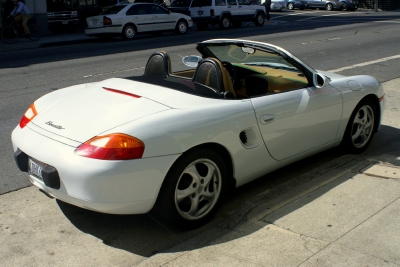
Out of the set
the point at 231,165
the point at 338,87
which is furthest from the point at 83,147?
the point at 338,87

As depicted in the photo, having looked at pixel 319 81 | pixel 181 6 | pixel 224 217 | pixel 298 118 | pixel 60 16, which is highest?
pixel 181 6

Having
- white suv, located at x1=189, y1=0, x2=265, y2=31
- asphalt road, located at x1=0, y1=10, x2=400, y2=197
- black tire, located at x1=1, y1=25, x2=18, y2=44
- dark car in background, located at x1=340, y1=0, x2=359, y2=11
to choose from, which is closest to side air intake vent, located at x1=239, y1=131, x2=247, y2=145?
asphalt road, located at x1=0, y1=10, x2=400, y2=197

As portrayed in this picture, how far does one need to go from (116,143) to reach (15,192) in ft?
6.06

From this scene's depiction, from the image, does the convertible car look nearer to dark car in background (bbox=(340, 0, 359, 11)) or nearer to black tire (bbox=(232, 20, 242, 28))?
black tire (bbox=(232, 20, 242, 28))

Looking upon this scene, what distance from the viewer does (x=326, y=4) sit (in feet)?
142

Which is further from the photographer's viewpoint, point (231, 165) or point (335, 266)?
point (231, 165)

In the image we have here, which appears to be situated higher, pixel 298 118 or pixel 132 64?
pixel 298 118

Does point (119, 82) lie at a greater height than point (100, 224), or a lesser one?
greater

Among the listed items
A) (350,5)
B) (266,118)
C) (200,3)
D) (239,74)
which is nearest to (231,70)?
(239,74)

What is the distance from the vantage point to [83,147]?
377 cm

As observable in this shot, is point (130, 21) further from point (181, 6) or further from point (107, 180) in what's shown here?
point (107, 180)

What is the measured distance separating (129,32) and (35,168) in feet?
59.6

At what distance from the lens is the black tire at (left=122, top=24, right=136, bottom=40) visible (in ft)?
70.4

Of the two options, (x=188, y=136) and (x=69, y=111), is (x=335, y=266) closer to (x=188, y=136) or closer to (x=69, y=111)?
(x=188, y=136)
